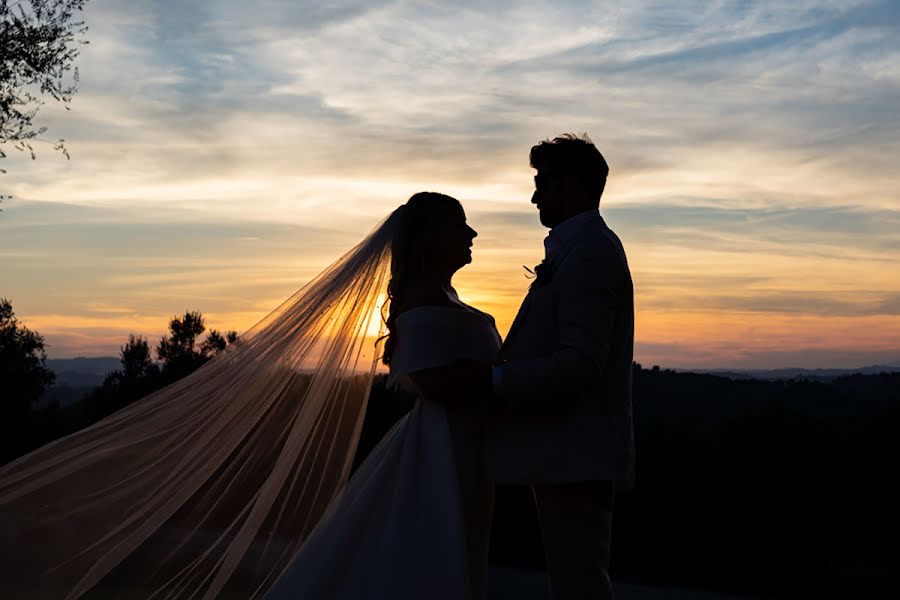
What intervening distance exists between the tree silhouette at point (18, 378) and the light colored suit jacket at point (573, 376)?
35.7 feet

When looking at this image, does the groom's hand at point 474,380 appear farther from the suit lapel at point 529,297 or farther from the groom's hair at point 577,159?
the groom's hair at point 577,159

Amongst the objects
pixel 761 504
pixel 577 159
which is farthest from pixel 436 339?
pixel 761 504

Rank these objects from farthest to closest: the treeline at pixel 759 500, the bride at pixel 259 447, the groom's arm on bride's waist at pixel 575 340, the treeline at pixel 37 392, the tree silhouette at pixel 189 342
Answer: the tree silhouette at pixel 189 342 → the treeline at pixel 37 392 → the treeline at pixel 759 500 → the bride at pixel 259 447 → the groom's arm on bride's waist at pixel 575 340

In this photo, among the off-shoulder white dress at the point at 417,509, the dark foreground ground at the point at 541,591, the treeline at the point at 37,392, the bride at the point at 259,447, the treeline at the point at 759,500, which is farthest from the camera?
the treeline at the point at 37,392

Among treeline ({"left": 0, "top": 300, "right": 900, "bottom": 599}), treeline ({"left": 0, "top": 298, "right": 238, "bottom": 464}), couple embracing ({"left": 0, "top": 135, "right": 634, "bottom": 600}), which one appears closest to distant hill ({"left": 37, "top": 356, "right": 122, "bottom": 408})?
treeline ({"left": 0, "top": 298, "right": 238, "bottom": 464})

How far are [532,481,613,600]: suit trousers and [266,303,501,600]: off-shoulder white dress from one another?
1.14 ft

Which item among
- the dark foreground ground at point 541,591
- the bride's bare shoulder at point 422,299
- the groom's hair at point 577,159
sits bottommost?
the dark foreground ground at point 541,591

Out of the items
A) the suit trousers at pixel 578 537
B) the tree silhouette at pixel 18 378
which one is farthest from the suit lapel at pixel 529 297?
the tree silhouette at pixel 18 378

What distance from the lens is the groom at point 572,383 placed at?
387cm

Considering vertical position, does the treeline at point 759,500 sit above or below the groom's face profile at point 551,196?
below

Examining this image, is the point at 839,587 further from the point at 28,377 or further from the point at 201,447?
the point at 28,377

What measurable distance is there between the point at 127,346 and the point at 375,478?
12.8m

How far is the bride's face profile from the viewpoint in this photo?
445cm

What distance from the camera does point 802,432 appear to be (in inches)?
404
